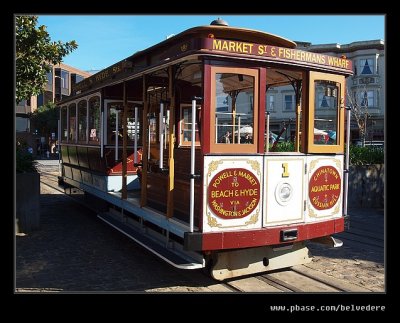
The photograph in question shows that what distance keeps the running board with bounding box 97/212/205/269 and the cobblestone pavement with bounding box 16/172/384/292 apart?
393 millimetres

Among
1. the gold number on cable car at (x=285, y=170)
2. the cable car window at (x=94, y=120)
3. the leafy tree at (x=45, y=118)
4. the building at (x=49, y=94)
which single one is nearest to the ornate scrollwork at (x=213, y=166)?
the gold number on cable car at (x=285, y=170)

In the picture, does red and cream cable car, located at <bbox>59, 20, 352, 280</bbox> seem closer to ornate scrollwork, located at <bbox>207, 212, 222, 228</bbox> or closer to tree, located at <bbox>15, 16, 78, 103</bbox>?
ornate scrollwork, located at <bbox>207, 212, 222, 228</bbox>

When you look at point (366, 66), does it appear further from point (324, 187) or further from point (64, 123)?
point (324, 187)

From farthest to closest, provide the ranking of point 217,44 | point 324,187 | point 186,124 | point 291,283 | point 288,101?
point 288,101
point 186,124
point 324,187
point 291,283
point 217,44

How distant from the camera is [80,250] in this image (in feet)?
22.5

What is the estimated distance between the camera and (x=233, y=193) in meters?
4.80

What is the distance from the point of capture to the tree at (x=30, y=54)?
847 centimetres

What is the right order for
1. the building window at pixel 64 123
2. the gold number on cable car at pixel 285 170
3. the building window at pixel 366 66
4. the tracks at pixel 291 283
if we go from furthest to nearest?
the building window at pixel 366 66 → the building window at pixel 64 123 → the gold number on cable car at pixel 285 170 → the tracks at pixel 291 283

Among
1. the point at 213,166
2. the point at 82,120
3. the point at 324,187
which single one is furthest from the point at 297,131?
the point at 82,120

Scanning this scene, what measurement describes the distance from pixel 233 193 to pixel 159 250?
54.0 inches

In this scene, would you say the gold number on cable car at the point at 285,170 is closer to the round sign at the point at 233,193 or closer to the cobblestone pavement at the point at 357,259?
the round sign at the point at 233,193

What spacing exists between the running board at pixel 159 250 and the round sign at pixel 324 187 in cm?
180
